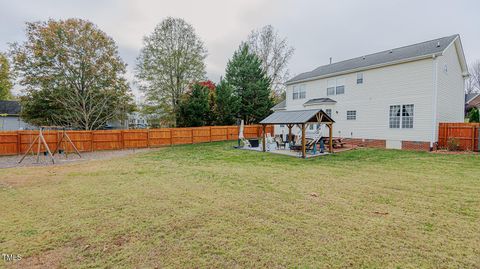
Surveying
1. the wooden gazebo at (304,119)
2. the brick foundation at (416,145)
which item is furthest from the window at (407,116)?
the wooden gazebo at (304,119)

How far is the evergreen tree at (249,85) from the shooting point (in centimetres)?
2612

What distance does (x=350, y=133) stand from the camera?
57.0ft

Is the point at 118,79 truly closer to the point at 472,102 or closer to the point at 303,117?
the point at 303,117

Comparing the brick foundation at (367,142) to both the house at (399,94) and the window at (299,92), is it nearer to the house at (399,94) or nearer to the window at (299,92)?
the house at (399,94)

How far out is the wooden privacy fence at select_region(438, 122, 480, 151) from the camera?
12.9m

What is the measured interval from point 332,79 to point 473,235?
16.7 metres

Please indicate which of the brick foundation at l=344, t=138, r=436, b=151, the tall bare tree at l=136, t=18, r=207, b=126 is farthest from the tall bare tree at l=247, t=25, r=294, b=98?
the brick foundation at l=344, t=138, r=436, b=151

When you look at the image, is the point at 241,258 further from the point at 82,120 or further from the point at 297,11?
the point at 82,120

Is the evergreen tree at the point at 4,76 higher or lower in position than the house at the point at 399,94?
higher

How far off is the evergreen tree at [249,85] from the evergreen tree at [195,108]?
4950 mm

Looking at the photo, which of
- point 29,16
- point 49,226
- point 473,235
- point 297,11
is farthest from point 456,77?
point 29,16

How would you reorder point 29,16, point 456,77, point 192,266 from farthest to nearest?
point 29,16, point 456,77, point 192,266

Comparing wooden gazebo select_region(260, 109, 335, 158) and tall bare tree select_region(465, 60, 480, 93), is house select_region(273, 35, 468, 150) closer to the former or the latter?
wooden gazebo select_region(260, 109, 335, 158)

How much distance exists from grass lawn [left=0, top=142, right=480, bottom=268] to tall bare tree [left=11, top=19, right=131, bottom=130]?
1363 centimetres
